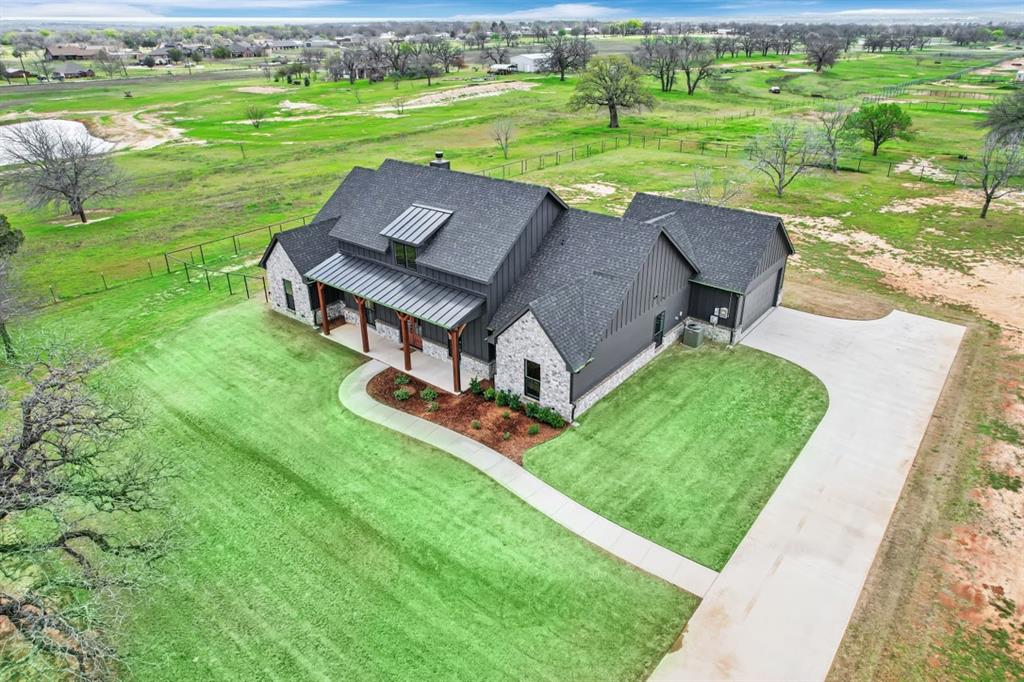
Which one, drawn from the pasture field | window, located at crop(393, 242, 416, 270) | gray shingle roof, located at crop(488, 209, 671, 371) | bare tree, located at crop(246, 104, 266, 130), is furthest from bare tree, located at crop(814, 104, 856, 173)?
bare tree, located at crop(246, 104, 266, 130)

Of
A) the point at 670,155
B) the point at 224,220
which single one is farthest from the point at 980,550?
the point at 670,155

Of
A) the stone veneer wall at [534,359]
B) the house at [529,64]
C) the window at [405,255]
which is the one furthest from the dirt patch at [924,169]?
the house at [529,64]

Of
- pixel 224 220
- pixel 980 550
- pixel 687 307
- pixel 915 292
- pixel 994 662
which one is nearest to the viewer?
pixel 994 662

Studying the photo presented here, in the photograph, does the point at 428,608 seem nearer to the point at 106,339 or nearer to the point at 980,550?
the point at 980,550

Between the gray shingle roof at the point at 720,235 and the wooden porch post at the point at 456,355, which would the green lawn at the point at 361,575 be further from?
the gray shingle roof at the point at 720,235

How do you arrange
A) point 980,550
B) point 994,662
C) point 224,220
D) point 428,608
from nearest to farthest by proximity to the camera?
point 994,662 → point 428,608 → point 980,550 → point 224,220

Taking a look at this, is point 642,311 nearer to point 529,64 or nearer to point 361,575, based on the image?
point 361,575
